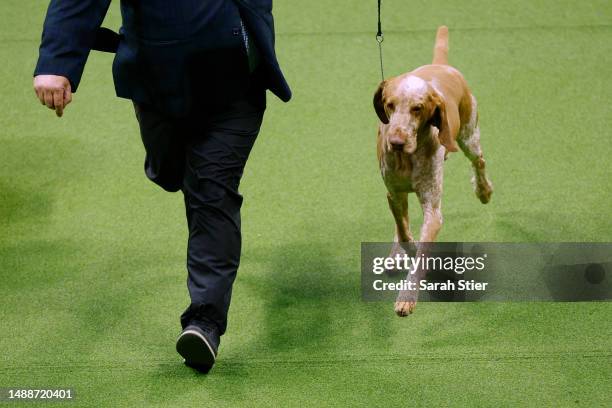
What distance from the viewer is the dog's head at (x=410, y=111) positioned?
129 inches

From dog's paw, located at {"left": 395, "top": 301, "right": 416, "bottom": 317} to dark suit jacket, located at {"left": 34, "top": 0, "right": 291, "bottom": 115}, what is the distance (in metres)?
0.87

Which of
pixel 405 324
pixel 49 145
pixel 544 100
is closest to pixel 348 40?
pixel 544 100

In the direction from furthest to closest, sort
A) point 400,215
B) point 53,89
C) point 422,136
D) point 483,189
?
point 483,189 < point 400,215 < point 422,136 < point 53,89

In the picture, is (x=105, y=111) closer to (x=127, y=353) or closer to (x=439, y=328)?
(x=127, y=353)

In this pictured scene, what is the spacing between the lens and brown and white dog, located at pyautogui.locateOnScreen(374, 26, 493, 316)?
10.8 feet

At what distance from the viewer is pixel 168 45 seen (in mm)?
3211

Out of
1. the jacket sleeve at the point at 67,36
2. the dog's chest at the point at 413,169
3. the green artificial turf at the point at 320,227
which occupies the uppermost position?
the jacket sleeve at the point at 67,36

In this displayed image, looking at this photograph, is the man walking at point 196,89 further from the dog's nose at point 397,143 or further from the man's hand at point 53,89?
the dog's nose at point 397,143

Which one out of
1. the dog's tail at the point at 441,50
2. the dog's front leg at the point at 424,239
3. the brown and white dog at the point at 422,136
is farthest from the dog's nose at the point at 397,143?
the dog's tail at the point at 441,50

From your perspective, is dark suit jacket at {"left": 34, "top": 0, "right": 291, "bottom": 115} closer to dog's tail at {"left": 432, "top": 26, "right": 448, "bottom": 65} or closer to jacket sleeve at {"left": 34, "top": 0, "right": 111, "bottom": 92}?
jacket sleeve at {"left": 34, "top": 0, "right": 111, "bottom": 92}

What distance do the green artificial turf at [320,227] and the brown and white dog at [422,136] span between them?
11.6 inches

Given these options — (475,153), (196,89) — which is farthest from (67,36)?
(475,153)

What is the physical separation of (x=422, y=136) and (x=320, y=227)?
3.36ft

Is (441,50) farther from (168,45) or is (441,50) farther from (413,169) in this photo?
(168,45)
